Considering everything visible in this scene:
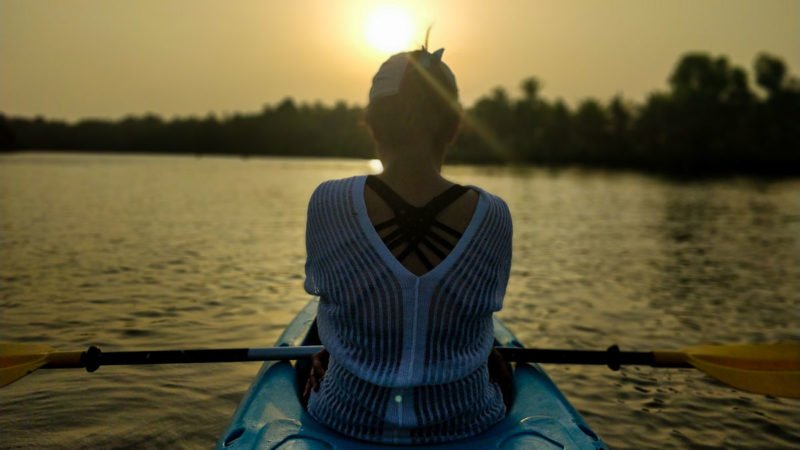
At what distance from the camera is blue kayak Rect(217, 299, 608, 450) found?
119 inches

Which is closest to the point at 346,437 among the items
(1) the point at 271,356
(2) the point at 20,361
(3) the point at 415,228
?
(3) the point at 415,228

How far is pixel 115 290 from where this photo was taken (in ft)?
34.3

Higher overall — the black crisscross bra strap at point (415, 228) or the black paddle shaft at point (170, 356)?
the black crisscross bra strap at point (415, 228)

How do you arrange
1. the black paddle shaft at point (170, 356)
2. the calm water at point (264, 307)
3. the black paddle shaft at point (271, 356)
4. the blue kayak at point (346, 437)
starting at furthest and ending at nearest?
the calm water at point (264, 307), the black paddle shaft at point (170, 356), the black paddle shaft at point (271, 356), the blue kayak at point (346, 437)

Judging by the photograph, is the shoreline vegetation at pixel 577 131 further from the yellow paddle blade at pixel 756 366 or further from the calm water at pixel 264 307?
the yellow paddle blade at pixel 756 366

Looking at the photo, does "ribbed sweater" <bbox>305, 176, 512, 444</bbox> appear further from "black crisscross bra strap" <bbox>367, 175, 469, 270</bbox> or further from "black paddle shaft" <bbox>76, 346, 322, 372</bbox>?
"black paddle shaft" <bbox>76, 346, 322, 372</bbox>

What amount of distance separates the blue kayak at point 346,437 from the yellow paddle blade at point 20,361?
1900mm

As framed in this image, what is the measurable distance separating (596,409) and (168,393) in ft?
12.5

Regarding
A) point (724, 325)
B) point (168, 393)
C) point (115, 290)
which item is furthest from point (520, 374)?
point (115, 290)

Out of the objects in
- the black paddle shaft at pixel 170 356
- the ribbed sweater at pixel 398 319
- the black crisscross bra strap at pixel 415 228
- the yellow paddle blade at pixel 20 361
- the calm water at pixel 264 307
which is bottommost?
the calm water at pixel 264 307

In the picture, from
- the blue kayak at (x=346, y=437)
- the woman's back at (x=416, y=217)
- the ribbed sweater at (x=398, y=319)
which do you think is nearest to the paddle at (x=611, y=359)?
the blue kayak at (x=346, y=437)

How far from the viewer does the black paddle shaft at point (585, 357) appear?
449 centimetres

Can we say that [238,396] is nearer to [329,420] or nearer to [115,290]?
[329,420]

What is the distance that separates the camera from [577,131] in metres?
114
